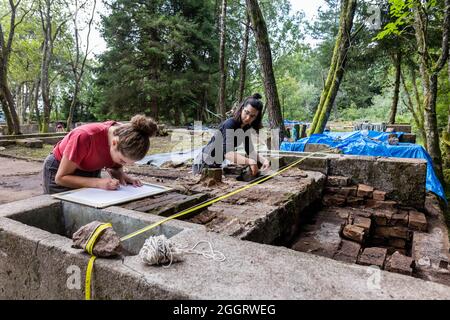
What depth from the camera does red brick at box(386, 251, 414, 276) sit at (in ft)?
8.16

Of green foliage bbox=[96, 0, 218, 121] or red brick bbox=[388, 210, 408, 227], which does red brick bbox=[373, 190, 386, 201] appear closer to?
red brick bbox=[388, 210, 408, 227]

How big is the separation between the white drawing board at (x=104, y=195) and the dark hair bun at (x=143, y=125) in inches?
21.9

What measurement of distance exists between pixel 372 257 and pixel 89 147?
9.20ft

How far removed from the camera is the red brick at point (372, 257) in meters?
2.72

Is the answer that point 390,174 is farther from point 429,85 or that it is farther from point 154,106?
point 154,106

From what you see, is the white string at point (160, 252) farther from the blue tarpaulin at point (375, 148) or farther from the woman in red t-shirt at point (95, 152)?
the blue tarpaulin at point (375, 148)

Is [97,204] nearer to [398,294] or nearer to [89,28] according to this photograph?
[398,294]

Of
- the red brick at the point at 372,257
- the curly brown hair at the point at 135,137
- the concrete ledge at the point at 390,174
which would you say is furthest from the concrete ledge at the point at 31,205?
the concrete ledge at the point at 390,174

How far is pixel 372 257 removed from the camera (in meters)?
2.85

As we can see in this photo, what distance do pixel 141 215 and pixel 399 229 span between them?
3.36 metres

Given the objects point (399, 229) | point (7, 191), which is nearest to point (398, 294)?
point (399, 229)

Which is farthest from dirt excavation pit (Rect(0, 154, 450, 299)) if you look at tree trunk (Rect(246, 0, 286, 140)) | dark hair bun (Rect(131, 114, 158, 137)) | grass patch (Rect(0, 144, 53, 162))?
grass patch (Rect(0, 144, 53, 162))

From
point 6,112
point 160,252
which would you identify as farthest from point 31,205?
point 6,112

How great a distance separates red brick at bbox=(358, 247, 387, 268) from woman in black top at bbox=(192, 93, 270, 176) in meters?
1.62
